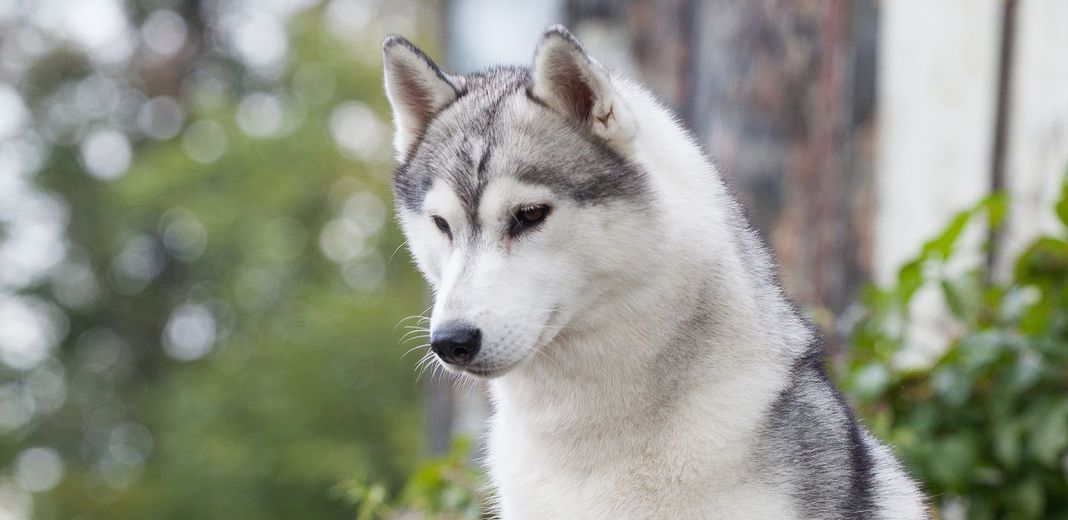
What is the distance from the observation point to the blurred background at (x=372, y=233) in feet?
18.1

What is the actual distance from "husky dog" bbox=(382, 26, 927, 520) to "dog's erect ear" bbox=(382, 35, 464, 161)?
Answer: 25 cm

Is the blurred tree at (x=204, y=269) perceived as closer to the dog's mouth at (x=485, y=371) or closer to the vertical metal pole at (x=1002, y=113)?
the vertical metal pole at (x=1002, y=113)

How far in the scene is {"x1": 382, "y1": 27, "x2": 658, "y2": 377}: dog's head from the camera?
3357 millimetres

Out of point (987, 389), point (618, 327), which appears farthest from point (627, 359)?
point (987, 389)

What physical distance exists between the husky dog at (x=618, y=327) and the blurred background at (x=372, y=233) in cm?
68

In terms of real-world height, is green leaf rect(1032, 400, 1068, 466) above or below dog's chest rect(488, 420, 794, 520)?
below

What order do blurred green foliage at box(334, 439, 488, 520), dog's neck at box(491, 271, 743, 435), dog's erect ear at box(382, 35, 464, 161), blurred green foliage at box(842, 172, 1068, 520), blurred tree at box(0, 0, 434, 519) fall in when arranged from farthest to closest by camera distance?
1. blurred tree at box(0, 0, 434, 519)
2. blurred green foliage at box(842, 172, 1068, 520)
3. blurred green foliage at box(334, 439, 488, 520)
4. dog's erect ear at box(382, 35, 464, 161)
5. dog's neck at box(491, 271, 743, 435)

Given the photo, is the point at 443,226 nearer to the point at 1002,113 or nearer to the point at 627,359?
the point at 627,359

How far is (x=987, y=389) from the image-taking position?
5535 mm

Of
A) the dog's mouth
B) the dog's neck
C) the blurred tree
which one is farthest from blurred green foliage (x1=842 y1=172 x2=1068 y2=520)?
the blurred tree

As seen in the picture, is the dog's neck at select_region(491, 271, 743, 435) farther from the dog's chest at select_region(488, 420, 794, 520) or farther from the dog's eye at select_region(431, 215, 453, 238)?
the dog's eye at select_region(431, 215, 453, 238)

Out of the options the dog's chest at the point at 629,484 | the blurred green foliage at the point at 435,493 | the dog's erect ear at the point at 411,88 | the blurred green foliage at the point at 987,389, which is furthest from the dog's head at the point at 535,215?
the blurred green foliage at the point at 987,389

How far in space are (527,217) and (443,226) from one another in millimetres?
301

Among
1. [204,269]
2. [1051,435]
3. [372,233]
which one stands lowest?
[204,269]
